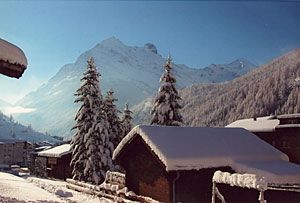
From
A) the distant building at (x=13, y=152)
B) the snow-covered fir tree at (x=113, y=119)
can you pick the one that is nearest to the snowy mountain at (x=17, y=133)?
the distant building at (x=13, y=152)

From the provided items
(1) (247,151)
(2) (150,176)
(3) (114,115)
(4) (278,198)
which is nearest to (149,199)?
(2) (150,176)

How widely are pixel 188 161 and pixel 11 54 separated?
9681mm

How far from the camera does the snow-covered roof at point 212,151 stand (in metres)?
12.4

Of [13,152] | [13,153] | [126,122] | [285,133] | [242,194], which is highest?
[126,122]

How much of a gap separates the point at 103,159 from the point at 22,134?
169792 mm

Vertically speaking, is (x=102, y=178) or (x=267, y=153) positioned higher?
(x=267, y=153)

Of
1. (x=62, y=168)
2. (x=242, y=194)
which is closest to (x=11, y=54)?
(x=242, y=194)

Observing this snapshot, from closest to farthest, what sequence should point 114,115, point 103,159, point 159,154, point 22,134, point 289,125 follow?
point 159,154, point 103,159, point 289,125, point 114,115, point 22,134

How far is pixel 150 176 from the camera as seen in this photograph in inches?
546

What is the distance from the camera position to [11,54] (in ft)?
15.0

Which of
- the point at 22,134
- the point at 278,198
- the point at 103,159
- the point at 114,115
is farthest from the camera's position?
the point at 22,134

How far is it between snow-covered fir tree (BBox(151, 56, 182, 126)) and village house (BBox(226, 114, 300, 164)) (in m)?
11.7

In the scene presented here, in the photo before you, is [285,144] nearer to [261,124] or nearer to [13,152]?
[261,124]

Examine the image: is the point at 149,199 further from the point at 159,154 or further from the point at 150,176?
the point at 159,154
